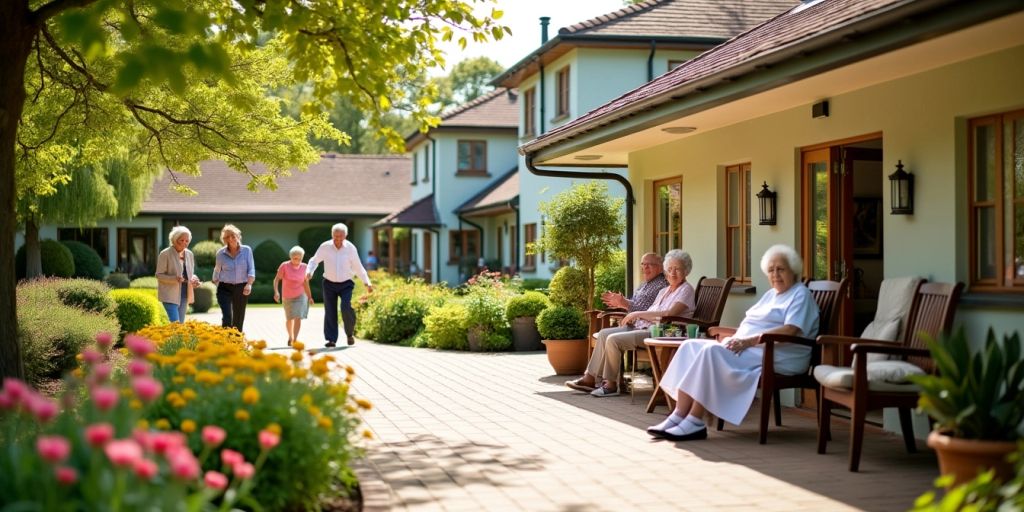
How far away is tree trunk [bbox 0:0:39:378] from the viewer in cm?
777

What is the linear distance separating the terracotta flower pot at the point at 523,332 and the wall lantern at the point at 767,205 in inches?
269

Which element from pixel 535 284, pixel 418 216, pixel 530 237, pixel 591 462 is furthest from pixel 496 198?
pixel 591 462

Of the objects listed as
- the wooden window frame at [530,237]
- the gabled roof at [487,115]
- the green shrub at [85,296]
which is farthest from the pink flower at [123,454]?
the gabled roof at [487,115]

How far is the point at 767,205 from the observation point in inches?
405

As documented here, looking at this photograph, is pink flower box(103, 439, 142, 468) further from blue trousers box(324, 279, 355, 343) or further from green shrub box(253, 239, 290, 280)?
green shrub box(253, 239, 290, 280)

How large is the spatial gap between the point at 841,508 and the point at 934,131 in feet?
11.2

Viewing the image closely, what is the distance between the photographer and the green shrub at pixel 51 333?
33.7 feet

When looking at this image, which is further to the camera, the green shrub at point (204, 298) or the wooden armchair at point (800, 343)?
the green shrub at point (204, 298)

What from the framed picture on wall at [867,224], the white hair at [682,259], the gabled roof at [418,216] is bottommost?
the white hair at [682,259]

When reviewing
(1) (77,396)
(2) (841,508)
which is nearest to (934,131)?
(2) (841,508)

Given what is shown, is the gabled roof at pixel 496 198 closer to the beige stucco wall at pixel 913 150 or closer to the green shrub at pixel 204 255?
the green shrub at pixel 204 255

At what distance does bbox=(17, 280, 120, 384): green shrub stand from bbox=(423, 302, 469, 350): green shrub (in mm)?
5347

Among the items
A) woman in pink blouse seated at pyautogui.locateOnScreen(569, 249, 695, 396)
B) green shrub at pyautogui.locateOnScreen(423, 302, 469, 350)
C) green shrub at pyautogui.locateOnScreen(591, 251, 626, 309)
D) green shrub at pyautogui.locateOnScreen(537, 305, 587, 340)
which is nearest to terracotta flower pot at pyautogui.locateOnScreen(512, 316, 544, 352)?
green shrub at pyautogui.locateOnScreen(423, 302, 469, 350)

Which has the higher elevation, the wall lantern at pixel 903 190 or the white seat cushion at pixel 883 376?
the wall lantern at pixel 903 190
